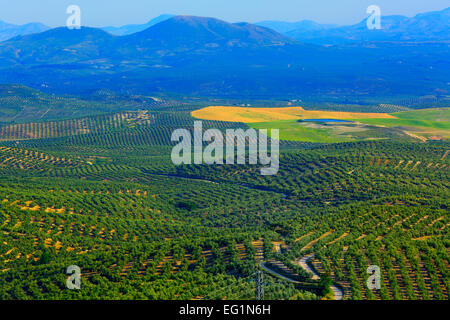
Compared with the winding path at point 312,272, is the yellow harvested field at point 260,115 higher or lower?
lower

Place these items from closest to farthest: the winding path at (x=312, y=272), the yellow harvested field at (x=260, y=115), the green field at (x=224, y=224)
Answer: the winding path at (x=312, y=272), the green field at (x=224, y=224), the yellow harvested field at (x=260, y=115)

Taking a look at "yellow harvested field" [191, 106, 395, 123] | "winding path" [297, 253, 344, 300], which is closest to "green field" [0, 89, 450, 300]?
"winding path" [297, 253, 344, 300]

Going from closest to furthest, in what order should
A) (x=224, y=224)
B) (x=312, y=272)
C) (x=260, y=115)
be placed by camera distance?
(x=312, y=272)
(x=224, y=224)
(x=260, y=115)

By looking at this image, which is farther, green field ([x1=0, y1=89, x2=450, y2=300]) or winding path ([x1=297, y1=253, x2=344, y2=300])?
green field ([x1=0, y1=89, x2=450, y2=300])

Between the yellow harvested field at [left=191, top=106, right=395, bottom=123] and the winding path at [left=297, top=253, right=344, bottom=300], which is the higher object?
the winding path at [left=297, top=253, right=344, bottom=300]


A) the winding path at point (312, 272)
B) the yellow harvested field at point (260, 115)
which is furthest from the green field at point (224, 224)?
the yellow harvested field at point (260, 115)

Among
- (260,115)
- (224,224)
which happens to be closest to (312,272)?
(224,224)

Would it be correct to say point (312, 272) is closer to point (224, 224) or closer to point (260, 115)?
point (224, 224)

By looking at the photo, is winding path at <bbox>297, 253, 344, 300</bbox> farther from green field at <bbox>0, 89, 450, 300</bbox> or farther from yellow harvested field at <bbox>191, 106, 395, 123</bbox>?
yellow harvested field at <bbox>191, 106, 395, 123</bbox>

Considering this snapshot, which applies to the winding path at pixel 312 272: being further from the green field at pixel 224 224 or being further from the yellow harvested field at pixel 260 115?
the yellow harvested field at pixel 260 115

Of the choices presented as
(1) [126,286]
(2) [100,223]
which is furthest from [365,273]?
(2) [100,223]

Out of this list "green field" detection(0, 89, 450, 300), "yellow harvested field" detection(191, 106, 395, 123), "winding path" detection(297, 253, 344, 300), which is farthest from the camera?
"yellow harvested field" detection(191, 106, 395, 123)

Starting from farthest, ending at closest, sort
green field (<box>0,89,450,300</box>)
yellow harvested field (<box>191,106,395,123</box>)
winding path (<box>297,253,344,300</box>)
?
yellow harvested field (<box>191,106,395,123</box>), green field (<box>0,89,450,300</box>), winding path (<box>297,253,344,300</box>)
